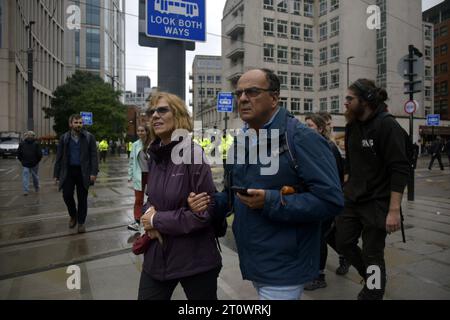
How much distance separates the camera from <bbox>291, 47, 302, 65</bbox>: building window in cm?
4556

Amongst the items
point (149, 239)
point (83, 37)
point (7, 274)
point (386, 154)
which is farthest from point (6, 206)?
point (83, 37)

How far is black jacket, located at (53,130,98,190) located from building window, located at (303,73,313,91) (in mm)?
43187

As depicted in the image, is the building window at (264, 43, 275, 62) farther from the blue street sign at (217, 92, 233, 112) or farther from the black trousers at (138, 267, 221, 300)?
the black trousers at (138, 267, 221, 300)

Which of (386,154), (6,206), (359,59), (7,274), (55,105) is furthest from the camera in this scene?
(55,105)

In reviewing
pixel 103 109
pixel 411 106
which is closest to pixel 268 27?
pixel 103 109

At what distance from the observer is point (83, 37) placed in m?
74.9

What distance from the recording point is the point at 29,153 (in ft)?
36.1

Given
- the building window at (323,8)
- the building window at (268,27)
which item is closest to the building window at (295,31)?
the building window at (323,8)

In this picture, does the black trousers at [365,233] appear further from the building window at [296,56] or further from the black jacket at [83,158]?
the building window at [296,56]

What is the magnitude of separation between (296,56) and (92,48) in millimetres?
47974

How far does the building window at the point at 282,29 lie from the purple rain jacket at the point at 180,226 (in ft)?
146
